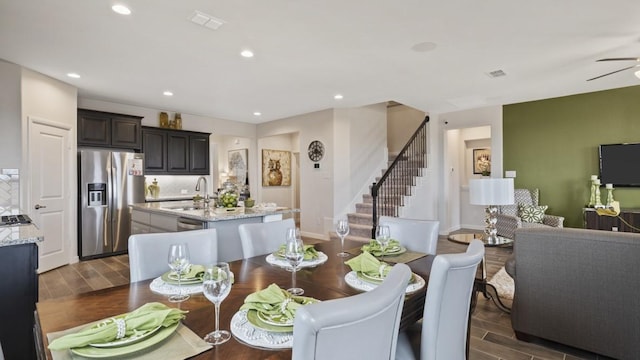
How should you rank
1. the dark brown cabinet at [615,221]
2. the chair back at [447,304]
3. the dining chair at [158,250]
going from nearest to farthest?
the chair back at [447,304], the dining chair at [158,250], the dark brown cabinet at [615,221]

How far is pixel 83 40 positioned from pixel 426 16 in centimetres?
329

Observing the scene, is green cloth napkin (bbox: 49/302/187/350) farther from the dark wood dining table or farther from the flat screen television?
the flat screen television

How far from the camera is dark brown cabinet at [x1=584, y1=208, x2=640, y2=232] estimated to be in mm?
4742

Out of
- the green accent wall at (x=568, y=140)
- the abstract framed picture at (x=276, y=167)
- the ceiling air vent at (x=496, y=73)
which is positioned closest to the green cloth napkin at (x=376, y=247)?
the ceiling air vent at (x=496, y=73)

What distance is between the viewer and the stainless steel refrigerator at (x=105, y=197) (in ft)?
15.6

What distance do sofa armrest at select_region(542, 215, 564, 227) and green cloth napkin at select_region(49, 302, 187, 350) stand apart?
5.85 meters

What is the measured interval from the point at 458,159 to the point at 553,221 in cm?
277

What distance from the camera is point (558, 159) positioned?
563 cm

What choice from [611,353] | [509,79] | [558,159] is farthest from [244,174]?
[611,353]

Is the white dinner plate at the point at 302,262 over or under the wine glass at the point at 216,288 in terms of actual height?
under

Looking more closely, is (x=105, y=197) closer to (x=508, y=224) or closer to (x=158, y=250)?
(x=158, y=250)

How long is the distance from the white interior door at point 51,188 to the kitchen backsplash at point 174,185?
5.08 ft

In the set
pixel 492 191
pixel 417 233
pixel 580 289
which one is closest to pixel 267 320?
pixel 417 233

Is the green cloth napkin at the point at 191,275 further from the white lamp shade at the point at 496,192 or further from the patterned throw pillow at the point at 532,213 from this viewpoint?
the patterned throw pillow at the point at 532,213
